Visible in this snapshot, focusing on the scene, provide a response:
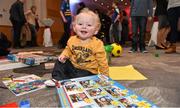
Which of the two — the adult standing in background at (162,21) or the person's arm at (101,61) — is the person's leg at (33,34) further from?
the person's arm at (101,61)

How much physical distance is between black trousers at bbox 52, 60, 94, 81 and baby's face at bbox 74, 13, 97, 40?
19 cm

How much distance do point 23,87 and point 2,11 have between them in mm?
4141

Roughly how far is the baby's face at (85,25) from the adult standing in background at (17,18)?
3.55m

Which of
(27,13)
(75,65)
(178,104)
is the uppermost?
(27,13)

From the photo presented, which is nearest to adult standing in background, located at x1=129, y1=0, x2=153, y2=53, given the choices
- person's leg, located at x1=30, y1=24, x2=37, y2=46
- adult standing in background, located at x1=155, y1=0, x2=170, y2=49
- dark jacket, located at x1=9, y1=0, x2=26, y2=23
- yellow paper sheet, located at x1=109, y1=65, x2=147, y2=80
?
adult standing in background, located at x1=155, y1=0, x2=170, y2=49

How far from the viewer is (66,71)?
4.75 ft

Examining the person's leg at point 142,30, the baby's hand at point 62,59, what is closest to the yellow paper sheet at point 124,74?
the baby's hand at point 62,59

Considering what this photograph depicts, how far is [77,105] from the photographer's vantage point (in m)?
0.92

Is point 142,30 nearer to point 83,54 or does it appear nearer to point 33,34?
point 83,54

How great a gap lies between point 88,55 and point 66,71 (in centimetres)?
16

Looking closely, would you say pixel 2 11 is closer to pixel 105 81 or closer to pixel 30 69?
pixel 30 69

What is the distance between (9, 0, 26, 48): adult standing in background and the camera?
15.4 feet

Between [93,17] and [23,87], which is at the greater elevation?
[93,17]

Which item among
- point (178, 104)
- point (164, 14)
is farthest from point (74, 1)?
point (178, 104)
